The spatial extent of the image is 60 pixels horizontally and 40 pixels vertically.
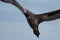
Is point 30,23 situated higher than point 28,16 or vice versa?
point 28,16

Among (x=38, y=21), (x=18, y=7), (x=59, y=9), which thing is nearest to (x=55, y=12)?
(x=59, y=9)

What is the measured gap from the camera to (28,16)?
141 inches

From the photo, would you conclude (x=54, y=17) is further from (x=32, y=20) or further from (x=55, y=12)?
(x=32, y=20)

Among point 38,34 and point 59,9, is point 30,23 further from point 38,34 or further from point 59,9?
point 59,9

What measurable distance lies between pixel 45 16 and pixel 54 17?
0.34 metres

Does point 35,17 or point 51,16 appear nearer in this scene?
point 51,16

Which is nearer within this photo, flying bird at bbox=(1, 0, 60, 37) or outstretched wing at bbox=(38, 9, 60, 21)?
outstretched wing at bbox=(38, 9, 60, 21)

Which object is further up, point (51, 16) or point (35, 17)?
point (51, 16)

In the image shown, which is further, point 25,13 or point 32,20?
point 32,20

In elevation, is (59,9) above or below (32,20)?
above

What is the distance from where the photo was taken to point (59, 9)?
345cm

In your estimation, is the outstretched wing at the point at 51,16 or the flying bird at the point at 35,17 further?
the flying bird at the point at 35,17

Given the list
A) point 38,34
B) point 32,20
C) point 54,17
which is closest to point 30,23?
point 32,20

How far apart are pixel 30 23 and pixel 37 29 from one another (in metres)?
0.23
